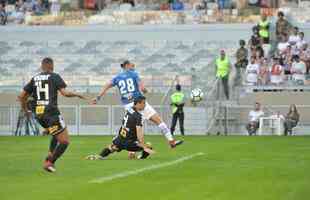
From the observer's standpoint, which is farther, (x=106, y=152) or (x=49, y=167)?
(x=106, y=152)

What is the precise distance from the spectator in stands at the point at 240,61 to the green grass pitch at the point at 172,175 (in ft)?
47.8

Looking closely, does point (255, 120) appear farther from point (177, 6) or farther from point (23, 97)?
point (23, 97)

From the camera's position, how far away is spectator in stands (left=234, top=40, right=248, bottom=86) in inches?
1622

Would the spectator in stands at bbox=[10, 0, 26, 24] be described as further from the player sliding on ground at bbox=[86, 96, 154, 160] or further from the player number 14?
the player number 14

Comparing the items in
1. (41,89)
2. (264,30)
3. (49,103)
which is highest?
(41,89)

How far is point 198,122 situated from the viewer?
3975 centimetres

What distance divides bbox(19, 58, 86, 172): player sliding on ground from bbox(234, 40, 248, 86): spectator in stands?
2292 centimetres

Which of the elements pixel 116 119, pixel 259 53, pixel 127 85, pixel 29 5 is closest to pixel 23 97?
pixel 127 85

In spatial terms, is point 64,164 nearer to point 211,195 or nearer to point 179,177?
point 179,177

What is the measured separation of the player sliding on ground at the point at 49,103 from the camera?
18.4 meters

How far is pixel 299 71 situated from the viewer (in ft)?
131

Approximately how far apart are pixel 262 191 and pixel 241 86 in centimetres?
2631

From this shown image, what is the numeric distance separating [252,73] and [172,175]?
23.4 metres

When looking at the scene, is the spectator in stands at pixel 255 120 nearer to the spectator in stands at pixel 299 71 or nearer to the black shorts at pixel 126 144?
the spectator in stands at pixel 299 71
